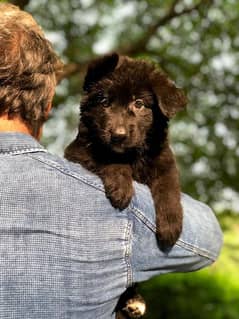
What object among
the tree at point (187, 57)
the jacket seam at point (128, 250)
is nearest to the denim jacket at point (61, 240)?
the jacket seam at point (128, 250)

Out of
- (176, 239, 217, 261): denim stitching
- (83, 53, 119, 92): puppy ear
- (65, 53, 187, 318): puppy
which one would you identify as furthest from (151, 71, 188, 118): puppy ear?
(176, 239, 217, 261): denim stitching

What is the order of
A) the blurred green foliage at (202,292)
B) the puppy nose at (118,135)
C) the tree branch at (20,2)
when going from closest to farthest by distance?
the puppy nose at (118,135) < the blurred green foliage at (202,292) < the tree branch at (20,2)

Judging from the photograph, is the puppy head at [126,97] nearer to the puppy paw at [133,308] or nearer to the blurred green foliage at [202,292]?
the puppy paw at [133,308]

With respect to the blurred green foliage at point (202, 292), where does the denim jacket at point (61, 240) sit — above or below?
above

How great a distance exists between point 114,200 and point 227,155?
19.2ft

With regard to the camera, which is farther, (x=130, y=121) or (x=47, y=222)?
(x=130, y=121)

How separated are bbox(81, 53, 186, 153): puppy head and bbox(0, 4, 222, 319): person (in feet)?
1.60

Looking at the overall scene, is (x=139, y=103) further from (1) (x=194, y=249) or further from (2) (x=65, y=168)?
Result: (2) (x=65, y=168)

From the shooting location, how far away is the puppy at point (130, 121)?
287cm

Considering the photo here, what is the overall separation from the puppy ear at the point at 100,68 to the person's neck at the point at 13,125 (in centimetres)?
70

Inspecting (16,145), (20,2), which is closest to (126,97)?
(16,145)

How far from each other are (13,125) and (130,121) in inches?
28.3

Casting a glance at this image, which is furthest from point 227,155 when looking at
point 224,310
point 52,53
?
point 52,53

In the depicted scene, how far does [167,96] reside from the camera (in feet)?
9.75
